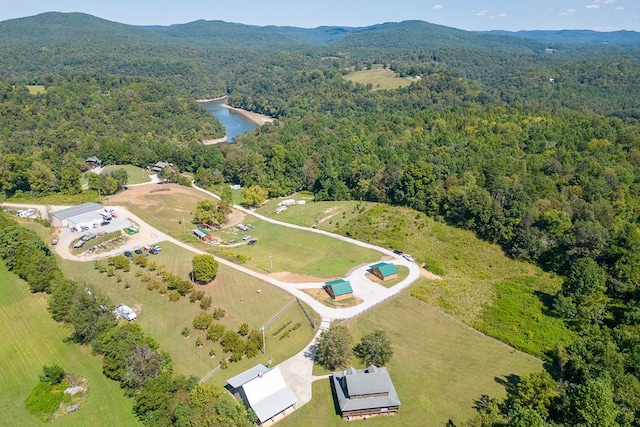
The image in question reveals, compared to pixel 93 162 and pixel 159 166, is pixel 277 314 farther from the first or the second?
pixel 93 162

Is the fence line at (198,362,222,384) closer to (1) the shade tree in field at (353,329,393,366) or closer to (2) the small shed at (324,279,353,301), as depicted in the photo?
(1) the shade tree in field at (353,329,393,366)

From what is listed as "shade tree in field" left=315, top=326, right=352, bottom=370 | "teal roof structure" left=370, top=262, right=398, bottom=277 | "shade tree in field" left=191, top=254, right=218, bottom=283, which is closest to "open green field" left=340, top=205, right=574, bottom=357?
"teal roof structure" left=370, top=262, right=398, bottom=277

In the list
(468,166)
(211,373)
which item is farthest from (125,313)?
(468,166)

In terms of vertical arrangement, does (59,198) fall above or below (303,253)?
above

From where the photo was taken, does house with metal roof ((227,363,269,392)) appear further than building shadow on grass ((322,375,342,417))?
Yes

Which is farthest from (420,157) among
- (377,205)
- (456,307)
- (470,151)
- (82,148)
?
(82,148)

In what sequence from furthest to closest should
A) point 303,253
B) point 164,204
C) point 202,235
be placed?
point 164,204 → point 202,235 → point 303,253

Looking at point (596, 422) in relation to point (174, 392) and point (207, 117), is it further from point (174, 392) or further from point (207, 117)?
point (207, 117)
